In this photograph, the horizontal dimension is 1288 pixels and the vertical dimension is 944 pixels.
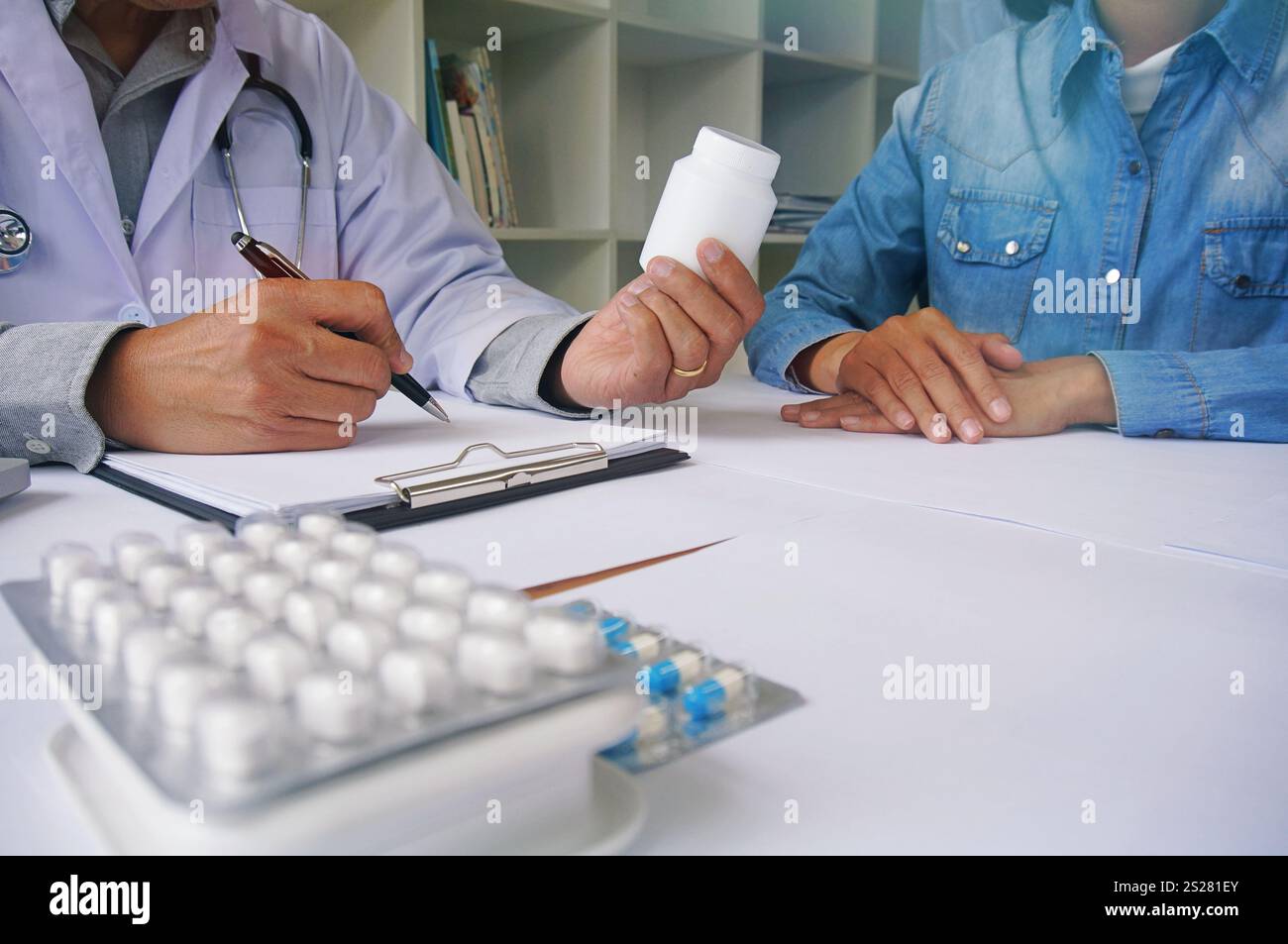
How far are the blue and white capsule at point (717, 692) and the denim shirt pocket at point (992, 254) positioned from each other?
3.47 feet

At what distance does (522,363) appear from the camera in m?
0.98

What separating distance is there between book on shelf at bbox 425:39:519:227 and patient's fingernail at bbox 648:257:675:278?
1.21 metres

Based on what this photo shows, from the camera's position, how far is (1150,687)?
1.27ft

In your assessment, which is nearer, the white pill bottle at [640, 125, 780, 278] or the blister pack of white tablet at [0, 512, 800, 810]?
the blister pack of white tablet at [0, 512, 800, 810]

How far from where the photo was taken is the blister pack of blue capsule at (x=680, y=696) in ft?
1.06

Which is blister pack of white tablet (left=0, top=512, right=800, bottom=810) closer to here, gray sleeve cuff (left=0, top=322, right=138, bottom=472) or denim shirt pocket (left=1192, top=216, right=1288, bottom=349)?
gray sleeve cuff (left=0, top=322, right=138, bottom=472)

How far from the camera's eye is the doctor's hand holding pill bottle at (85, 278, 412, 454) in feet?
2.47

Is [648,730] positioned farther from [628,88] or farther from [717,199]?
[628,88]

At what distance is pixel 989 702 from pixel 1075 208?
102 cm

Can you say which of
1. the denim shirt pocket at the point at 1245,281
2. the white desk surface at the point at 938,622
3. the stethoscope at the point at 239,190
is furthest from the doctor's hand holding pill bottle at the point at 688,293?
the denim shirt pocket at the point at 1245,281

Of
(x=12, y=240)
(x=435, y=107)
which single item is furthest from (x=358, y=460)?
(x=435, y=107)

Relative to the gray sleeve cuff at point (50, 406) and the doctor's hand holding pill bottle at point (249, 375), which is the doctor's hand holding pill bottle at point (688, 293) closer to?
the doctor's hand holding pill bottle at point (249, 375)

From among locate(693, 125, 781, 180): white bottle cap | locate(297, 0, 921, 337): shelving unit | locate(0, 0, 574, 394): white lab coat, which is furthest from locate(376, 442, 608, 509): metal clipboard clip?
locate(297, 0, 921, 337): shelving unit

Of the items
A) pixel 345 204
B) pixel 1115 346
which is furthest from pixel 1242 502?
pixel 345 204
